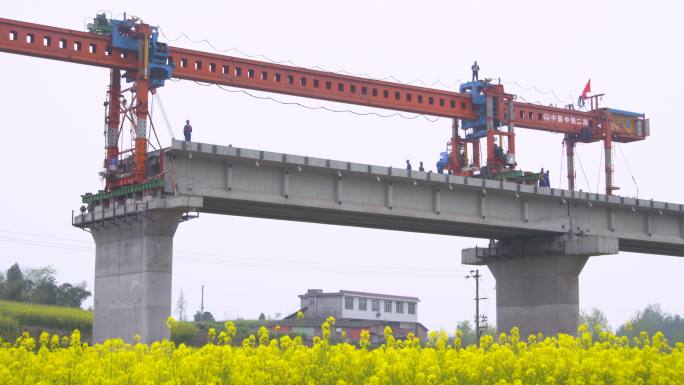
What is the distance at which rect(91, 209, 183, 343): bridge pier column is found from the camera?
139 ft

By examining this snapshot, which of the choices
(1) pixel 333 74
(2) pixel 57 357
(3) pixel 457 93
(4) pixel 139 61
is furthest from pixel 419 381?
Answer: (3) pixel 457 93

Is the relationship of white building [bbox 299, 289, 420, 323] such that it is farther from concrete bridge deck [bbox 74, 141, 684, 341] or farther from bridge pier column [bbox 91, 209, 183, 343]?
bridge pier column [bbox 91, 209, 183, 343]

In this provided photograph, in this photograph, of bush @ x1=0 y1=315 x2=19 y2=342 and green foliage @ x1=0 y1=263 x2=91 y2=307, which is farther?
green foliage @ x1=0 y1=263 x2=91 y2=307

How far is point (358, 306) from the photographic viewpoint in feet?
402

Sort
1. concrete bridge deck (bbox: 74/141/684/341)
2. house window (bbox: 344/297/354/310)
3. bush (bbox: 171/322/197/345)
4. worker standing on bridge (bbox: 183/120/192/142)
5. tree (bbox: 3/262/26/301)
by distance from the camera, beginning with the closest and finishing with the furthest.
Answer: concrete bridge deck (bbox: 74/141/684/341), worker standing on bridge (bbox: 183/120/192/142), bush (bbox: 171/322/197/345), tree (bbox: 3/262/26/301), house window (bbox: 344/297/354/310)

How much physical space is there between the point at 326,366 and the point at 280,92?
3870 cm

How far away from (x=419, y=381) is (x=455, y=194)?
35.2m

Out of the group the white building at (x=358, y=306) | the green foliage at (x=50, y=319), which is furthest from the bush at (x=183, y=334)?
the white building at (x=358, y=306)

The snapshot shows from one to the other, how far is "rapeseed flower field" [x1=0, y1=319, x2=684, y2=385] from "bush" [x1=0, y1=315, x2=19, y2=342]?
3819cm

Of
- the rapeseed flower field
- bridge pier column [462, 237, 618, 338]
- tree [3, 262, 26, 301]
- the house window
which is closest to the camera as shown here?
the rapeseed flower field

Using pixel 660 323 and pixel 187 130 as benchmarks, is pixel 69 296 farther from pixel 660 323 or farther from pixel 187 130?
pixel 660 323

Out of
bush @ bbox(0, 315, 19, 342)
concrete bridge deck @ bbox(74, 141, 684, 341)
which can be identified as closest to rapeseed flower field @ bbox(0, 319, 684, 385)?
concrete bridge deck @ bbox(74, 141, 684, 341)

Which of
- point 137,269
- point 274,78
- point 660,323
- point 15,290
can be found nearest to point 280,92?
point 274,78

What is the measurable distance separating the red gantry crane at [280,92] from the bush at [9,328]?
13660mm
